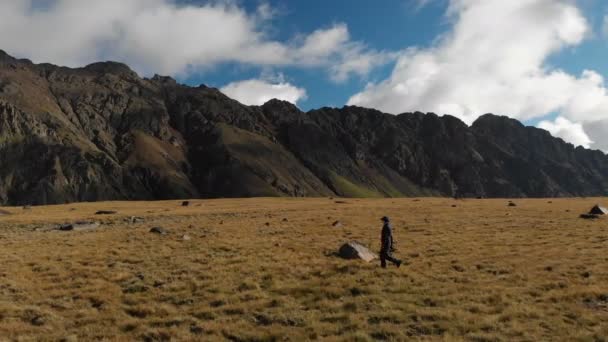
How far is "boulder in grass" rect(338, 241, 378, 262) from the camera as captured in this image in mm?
28020

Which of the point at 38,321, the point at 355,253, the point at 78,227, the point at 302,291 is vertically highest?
the point at 355,253

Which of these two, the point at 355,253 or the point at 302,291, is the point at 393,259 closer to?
the point at 355,253

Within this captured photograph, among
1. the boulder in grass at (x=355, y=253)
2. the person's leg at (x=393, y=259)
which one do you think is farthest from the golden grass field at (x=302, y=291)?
the boulder in grass at (x=355, y=253)

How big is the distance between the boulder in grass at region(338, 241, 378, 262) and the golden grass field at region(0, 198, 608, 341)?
52.8 inches

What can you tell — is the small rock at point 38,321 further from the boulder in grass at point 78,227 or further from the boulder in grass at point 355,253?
the boulder in grass at point 78,227

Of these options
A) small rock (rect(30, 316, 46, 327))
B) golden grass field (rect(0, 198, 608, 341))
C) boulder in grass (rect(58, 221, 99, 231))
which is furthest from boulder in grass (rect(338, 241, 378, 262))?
boulder in grass (rect(58, 221, 99, 231))

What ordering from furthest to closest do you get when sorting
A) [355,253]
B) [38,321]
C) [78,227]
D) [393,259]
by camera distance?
[78,227], [355,253], [393,259], [38,321]

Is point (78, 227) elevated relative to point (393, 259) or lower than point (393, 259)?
lower

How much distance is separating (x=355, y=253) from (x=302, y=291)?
8.51m

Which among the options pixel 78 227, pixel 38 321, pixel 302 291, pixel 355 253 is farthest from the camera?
pixel 78 227

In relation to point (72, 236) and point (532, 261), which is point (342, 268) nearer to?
point (532, 261)

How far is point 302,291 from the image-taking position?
20.4 meters

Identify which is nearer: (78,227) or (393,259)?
(393,259)

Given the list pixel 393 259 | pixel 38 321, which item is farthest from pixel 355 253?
pixel 38 321
